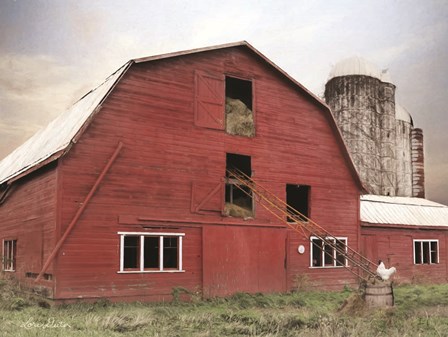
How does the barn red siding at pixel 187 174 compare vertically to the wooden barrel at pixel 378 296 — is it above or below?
above

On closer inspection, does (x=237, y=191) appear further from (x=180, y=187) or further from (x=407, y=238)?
(x=407, y=238)

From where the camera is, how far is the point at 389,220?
26344mm

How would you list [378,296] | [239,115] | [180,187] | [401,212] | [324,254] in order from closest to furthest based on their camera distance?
[378,296], [180,187], [239,115], [324,254], [401,212]

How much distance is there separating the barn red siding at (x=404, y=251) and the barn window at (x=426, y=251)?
0.69ft

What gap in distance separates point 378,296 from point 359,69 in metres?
28.6

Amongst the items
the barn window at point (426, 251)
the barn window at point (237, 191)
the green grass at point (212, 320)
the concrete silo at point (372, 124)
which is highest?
the concrete silo at point (372, 124)

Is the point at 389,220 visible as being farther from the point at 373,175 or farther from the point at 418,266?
the point at 373,175

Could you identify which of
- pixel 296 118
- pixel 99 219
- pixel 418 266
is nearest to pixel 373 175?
pixel 418 266

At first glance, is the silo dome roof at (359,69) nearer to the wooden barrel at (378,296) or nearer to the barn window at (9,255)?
the barn window at (9,255)

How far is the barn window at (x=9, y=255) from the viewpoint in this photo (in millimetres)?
20719

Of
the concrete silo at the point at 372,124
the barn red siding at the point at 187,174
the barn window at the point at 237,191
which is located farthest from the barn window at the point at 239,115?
the concrete silo at the point at 372,124

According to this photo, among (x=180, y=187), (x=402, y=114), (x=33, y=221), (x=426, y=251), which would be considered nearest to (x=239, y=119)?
(x=180, y=187)

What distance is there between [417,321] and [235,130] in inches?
373

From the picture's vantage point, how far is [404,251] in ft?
87.1
